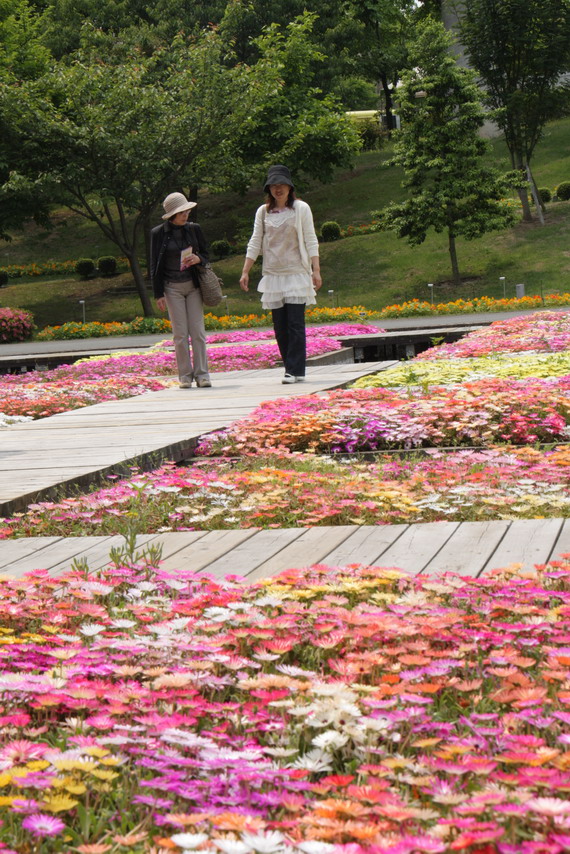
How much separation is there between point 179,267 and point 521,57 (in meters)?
30.7

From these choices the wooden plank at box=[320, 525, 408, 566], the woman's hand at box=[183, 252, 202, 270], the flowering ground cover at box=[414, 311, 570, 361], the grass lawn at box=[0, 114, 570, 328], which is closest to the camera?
the wooden plank at box=[320, 525, 408, 566]

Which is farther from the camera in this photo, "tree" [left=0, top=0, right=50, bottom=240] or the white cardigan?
"tree" [left=0, top=0, right=50, bottom=240]

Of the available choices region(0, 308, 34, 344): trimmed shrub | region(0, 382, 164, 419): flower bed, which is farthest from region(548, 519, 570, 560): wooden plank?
region(0, 308, 34, 344): trimmed shrub

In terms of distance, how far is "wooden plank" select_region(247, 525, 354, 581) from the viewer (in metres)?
3.72

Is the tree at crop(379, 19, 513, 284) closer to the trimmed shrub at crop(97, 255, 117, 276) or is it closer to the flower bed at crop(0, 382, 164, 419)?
the trimmed shrub at crop(97, 255, 117, 276)

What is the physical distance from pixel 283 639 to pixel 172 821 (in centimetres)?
105

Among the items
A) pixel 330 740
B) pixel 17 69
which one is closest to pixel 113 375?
pixel 330 740

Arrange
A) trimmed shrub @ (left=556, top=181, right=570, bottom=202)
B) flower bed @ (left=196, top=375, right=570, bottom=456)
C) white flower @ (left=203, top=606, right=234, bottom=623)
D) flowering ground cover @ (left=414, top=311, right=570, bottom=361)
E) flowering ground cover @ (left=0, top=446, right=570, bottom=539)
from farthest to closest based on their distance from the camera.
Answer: trimmed shrub @ (left=556, top=181, right=570, bottom=202) → flowering ground cover @ (left=414, top=311, right=570, bottom=361) → flower bed @ (left=196, top=375, right=570, bottom=456) → flowering ground cover @ (left=0, top=446, right=570, bottom=539) → white flower @ (left=203, top=606, right=234, bottom=623)

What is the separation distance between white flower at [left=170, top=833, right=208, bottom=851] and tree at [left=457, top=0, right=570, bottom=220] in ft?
120

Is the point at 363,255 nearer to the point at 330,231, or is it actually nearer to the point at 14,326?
the point at 330,231

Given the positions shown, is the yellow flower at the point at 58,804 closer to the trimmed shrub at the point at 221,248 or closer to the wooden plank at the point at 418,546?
the wooden plank at the point at 418,546

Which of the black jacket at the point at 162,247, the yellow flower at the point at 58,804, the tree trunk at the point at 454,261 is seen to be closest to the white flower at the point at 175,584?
the yellow flower at the point at 58,804

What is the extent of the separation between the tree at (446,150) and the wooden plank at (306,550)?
29142mm

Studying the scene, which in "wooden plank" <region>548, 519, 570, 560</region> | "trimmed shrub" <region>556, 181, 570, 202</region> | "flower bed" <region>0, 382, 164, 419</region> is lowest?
"wooden plank" <region>548, 519, 570, 560</region>
